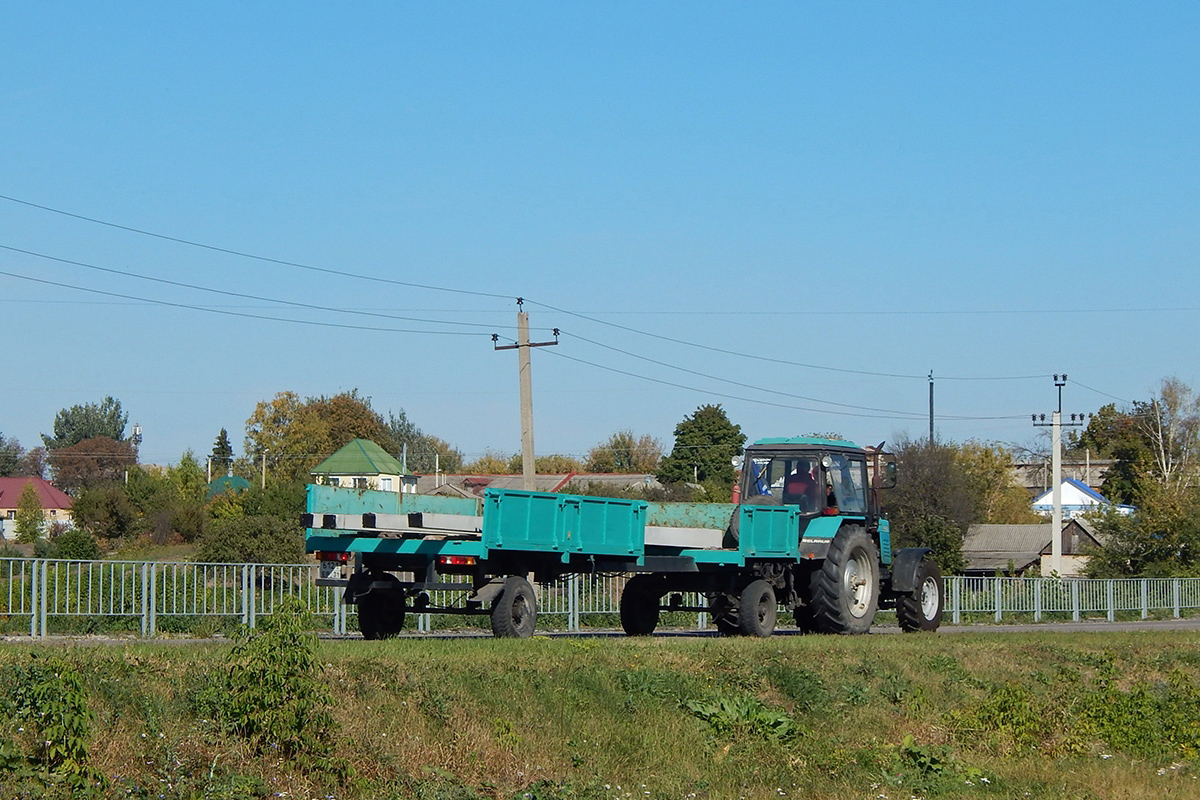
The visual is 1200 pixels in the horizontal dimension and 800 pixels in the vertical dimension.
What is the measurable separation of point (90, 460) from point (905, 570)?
134m

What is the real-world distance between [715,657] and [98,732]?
22.2 feet

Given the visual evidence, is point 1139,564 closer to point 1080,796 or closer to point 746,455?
point 746,455

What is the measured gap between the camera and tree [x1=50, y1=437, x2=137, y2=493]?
142 meters

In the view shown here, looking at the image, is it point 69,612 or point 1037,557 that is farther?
point 1037,557

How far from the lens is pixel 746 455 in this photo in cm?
2166

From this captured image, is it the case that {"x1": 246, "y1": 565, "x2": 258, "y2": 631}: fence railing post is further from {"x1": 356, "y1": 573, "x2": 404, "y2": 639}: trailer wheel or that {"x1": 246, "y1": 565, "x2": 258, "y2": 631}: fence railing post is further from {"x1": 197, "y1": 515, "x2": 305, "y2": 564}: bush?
{"x1": 197, "y1": 515, "x2": 305, "y2": 564}: bush

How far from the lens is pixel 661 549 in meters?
18.8

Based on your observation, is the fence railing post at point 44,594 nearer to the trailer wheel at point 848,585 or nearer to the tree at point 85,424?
the trailer wheel at point 848,585

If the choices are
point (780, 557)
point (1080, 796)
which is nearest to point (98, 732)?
point (1080, 796)

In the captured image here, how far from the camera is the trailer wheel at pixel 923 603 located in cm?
2216

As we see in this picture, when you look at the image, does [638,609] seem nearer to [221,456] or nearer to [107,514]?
[107,514]

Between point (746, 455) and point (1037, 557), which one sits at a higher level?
point (746, 455)

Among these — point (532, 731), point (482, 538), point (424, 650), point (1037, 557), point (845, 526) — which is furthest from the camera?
point (1037, 557)

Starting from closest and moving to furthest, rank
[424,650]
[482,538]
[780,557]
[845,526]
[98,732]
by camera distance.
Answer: [98,732] < [424,650] < [482,538] < [780,557] < [845,526]
